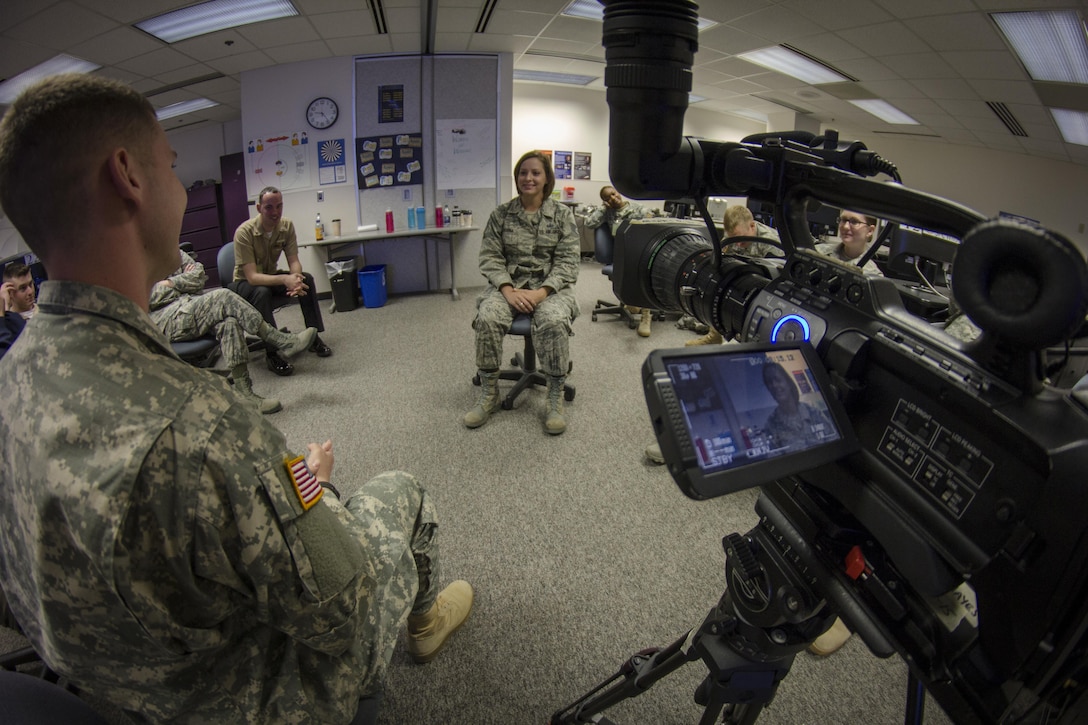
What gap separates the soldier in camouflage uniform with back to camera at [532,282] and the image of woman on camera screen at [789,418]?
1794 millimetres

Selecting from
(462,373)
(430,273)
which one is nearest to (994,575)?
(462,373)

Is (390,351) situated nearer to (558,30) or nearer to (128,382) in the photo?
(128,382)

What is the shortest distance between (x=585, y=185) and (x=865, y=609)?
746 cm

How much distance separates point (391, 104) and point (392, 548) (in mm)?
4557

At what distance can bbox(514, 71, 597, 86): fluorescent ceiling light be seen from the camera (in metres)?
6.05

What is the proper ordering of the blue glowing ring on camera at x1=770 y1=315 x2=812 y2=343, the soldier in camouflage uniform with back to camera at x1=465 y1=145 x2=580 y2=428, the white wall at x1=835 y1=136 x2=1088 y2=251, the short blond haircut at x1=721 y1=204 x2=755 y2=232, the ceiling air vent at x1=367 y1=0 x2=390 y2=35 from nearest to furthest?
the blue glowing ring on camera at x1=770 y1=315 x2=812 y2=343, the soldier in camouflage uniform with back to camera at x1=465 y1=145 x2=580 y2=428, the short blond haircut at x1=721 y1=204 x2=755 y2=232, the ceiling air vent at x1=367 y1=0 x2=390 y2=35, the white wall at x1=835 y1=136 x2=1088 y2=251

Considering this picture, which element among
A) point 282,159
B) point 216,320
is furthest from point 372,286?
point 216,320

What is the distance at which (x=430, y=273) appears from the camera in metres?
4.84

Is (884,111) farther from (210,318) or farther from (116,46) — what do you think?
(116,46)

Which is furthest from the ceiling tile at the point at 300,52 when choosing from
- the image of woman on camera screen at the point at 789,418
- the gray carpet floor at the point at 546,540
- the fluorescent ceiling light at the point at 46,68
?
the image of woman on camera screen at the point at 789,418

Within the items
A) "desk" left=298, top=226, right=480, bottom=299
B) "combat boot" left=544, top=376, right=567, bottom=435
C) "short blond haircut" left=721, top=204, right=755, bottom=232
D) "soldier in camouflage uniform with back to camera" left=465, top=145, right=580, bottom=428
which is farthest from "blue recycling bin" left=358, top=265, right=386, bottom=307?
"short blond haircut" left=721, top=204, right=755, bottom=232

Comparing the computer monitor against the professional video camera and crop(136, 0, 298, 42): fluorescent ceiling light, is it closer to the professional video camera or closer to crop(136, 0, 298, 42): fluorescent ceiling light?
the professional video camera

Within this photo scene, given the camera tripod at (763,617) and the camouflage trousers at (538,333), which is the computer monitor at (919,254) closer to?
the camera tripod at (763,617)

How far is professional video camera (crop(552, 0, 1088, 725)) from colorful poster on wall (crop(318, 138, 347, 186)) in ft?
14.9
